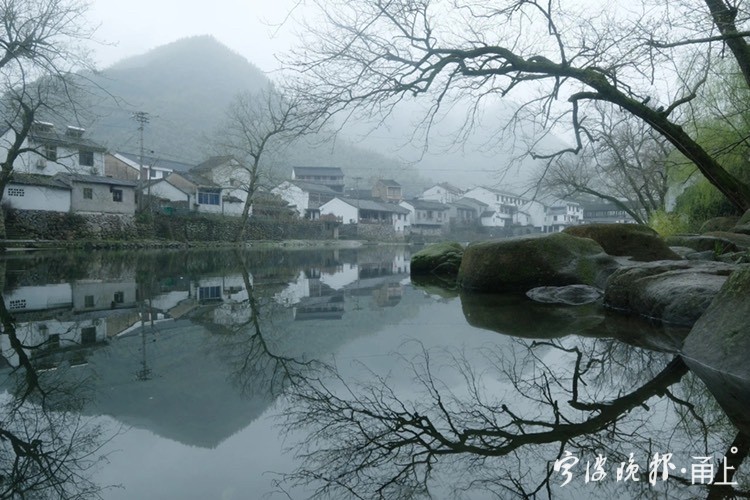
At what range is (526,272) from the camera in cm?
923

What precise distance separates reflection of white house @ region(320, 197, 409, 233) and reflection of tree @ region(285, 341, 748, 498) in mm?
57074

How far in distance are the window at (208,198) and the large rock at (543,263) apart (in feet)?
140

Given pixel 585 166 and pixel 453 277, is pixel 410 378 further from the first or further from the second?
pixel 585 166

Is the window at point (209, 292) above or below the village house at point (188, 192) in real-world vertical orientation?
below

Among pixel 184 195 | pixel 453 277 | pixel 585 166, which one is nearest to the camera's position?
pixel 453 277

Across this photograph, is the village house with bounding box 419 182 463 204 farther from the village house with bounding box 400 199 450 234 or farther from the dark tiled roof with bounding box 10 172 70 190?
the dark tiled roof with bounding box 10 172 70 190

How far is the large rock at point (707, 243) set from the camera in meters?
10.7

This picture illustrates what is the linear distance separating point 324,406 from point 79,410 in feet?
5.24

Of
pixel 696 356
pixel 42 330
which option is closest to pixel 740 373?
pixel 696 356

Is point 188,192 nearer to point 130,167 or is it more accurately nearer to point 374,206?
point 130,167

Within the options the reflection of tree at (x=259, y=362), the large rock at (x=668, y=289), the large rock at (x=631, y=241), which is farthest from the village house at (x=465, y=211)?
the reflection of tree at (x=259, y=362)

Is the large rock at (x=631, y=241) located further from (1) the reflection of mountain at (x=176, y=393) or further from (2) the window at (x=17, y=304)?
(2) the window at (x=17, y=304)

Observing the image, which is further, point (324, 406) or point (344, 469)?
point (324, 406)

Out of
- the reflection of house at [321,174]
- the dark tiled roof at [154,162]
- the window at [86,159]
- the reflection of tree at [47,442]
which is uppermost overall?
the reflection of house at [321,174]
